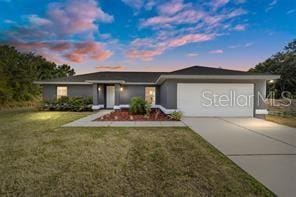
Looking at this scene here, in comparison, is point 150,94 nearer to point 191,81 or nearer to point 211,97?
point 191,81

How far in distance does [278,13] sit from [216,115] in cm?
837

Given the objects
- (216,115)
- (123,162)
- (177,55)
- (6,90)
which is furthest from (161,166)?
(6,90)

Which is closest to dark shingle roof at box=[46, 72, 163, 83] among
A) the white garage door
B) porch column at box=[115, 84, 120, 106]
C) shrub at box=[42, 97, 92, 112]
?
porch column at box=[115, 84, 120, 106]

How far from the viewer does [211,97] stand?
1309 cm

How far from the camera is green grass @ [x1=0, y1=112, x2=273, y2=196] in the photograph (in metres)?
3.25

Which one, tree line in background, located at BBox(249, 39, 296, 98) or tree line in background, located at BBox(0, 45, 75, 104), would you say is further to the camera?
tree line in background, located at BBox(249, 39, 296, 98)

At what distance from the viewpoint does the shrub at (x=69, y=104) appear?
17.2m

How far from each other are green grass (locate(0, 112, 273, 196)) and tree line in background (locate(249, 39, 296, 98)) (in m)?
28.2

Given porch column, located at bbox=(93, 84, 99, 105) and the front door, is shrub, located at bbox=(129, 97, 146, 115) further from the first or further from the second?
the front door

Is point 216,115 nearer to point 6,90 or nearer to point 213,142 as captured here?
point 213,142

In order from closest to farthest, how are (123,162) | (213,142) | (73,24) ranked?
(123,162), (213,142), (73,24)

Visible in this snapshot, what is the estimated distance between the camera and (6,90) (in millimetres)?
22672

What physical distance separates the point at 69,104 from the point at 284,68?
28.3 metres

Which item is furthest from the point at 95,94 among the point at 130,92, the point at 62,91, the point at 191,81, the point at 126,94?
the point at 191,81
